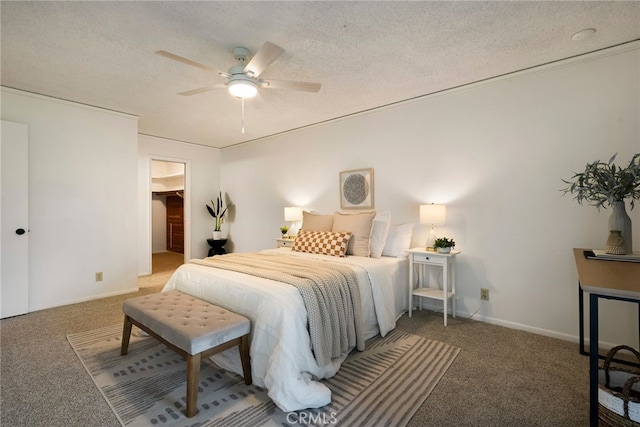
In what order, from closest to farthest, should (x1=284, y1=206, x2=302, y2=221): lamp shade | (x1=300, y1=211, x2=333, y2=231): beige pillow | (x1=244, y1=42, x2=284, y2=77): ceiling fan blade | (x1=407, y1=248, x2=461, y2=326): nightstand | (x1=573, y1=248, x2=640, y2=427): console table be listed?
1. (x1=573, y1=248, x2=640, y2=427): console table
2. (x1=244, y1=42, x2=284, y2=77): ceiling fan blade
3. (x1=407, y1=248, x2=461, y2=326): nightstand
4. (x1=300, y1=211, x2=333, y2=231): beige pillow
5. (x1=284, y1=206, x2=302, y2=221): lamp shade

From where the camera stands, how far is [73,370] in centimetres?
210

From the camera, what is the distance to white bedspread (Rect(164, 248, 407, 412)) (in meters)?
1.69

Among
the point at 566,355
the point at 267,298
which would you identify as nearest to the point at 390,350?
the point at 267,298

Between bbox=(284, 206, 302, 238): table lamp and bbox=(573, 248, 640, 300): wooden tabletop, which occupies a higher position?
bbox=(284, 206, 302, 238): table lamp

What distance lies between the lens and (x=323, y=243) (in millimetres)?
3326

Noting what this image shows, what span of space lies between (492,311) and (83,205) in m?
4.99

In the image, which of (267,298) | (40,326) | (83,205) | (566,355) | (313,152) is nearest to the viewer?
(267,298)

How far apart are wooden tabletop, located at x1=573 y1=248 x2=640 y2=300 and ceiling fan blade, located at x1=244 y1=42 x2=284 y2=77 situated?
7.08 feet

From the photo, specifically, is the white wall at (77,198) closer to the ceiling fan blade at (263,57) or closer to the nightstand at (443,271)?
the ceiling fan blade at (263,57)

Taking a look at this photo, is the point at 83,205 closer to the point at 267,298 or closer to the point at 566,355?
the point at 267,298

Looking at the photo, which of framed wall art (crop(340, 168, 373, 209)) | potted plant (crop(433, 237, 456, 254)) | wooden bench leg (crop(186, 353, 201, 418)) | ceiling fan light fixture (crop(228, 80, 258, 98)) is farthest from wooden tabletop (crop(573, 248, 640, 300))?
ceiling fan light fixture (crop(228, 80, 258, 98))

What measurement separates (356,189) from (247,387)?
8.96ft

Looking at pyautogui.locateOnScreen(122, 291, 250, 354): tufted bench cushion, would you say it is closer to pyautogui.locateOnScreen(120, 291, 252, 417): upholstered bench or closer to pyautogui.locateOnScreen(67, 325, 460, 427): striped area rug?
pyautogui.locateOnScreen(120, 291, 252, 417): upholstered bench

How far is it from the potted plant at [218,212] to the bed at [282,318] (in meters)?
3.09
